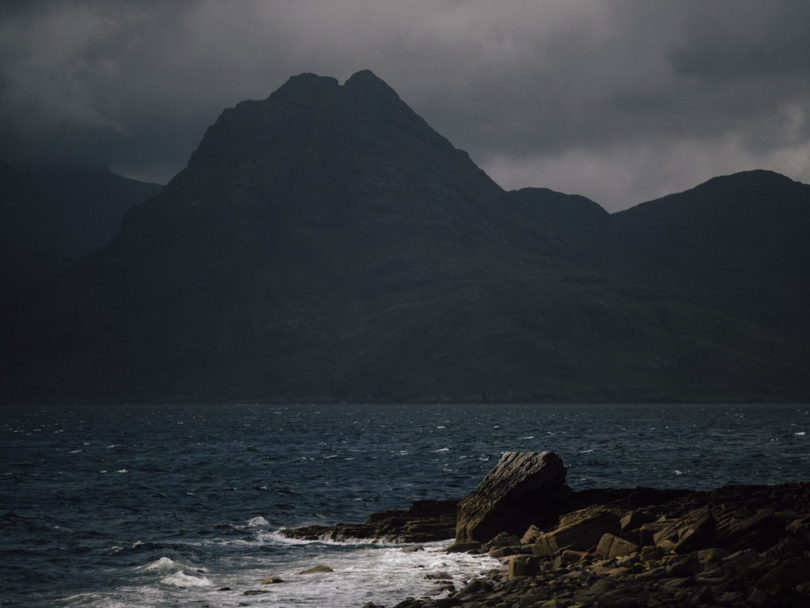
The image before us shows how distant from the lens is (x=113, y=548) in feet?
117

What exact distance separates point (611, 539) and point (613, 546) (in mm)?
497

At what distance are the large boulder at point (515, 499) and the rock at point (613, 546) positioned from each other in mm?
7081

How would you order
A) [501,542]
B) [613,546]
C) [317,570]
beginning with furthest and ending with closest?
1. [501,542]
2. [317,570]
3. [613,546]

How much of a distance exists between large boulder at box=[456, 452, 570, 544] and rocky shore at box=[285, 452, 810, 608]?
0.16 ft

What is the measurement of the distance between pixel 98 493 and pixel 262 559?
25569 mm

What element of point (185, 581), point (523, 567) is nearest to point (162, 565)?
point (185, 581)

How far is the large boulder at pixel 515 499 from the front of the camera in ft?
115

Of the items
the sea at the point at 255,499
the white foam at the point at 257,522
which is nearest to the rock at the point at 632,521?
the sea at the point at 255,499

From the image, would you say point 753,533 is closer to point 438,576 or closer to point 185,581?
point 438,576

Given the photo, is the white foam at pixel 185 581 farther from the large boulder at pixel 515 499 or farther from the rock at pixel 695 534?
the rock at pixel 695 534

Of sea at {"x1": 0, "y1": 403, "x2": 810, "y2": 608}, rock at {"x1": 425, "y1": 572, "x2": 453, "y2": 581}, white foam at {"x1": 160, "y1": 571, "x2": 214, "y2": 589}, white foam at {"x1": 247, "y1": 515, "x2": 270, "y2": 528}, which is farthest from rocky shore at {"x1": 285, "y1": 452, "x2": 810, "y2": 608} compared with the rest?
white foam at {"x1": 160, "y1": 571, "x2": 214, "y2": 589}

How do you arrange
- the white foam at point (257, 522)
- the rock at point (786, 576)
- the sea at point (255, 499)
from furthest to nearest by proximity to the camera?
the white foam at point (257, 522) < the sea at point (255, 499) < the rock at point (786, 576)

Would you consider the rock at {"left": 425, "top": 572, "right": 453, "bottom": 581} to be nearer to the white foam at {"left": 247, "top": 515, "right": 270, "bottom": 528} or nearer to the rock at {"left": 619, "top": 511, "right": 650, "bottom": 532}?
the rock at {"left": 619, "top": 511, "right": 650, "bottom": 532}

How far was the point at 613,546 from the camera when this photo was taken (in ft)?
91.0
